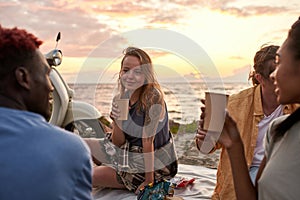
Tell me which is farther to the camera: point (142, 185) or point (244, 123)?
point (142, 185)

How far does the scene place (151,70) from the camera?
296 cm

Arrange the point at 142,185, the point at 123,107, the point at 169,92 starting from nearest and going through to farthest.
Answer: the point at 123,107
the point at 142,185
the point at 169,92

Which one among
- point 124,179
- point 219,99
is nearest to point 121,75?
point 124,179

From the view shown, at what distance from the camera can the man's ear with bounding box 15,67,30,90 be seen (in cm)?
113

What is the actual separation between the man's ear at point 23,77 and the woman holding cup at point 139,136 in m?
1.62

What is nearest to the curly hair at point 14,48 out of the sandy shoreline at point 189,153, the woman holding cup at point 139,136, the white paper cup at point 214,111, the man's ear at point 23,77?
the man's ear at point 23,77

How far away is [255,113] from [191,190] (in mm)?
860

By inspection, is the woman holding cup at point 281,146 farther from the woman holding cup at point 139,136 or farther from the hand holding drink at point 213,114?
the woman holding cup at point 139,136

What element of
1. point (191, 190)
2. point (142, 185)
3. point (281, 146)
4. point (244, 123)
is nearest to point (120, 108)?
point (142, 185)

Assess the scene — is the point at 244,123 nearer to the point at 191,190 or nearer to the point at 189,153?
the point at 191,190

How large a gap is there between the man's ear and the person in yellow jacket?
1.46 m

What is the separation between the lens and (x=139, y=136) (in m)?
2.86

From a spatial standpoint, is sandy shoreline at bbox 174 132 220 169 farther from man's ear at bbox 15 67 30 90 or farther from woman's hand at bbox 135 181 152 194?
man's ear at bbox 15 67 30 90

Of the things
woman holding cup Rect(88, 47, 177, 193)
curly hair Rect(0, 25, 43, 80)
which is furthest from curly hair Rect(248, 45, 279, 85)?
curly hair Rect(0, 25, 43, 80)
